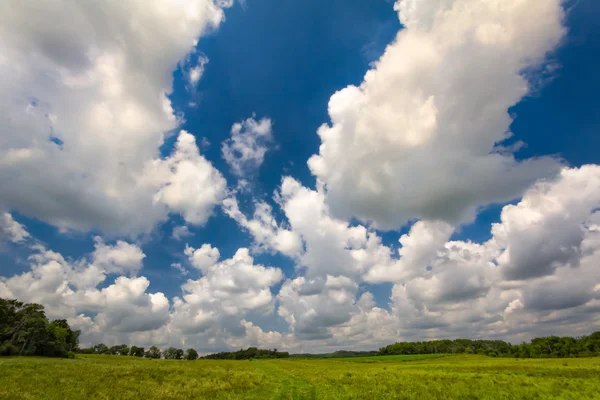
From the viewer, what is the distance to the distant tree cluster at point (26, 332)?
243 feet

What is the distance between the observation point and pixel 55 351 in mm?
82000

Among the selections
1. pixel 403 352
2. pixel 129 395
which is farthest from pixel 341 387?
pixel 403 352

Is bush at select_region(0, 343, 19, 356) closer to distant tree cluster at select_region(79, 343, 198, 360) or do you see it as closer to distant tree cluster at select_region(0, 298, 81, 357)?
distant tree cluster at select_region(0, 298, 81, 357)

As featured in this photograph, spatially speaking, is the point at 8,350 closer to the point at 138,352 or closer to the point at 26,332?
the point at 26,332

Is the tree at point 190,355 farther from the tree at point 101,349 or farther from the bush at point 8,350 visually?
the bush at point 8,350

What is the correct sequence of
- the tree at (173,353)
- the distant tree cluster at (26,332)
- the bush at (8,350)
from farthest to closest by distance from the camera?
the tree at (173,353) → the distant tree cluster at (26,332) → the bush at (8,350)

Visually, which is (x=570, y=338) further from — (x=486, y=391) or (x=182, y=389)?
(x=182, y=389)

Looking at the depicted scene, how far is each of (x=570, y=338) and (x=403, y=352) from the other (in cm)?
8994

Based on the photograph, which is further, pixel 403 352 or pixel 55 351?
pixel 403 352

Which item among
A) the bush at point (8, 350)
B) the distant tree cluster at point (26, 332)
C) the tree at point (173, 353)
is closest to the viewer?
the bush at point (8, 350)

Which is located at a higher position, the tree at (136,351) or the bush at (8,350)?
the tree at (136,351)

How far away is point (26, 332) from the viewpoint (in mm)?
75062

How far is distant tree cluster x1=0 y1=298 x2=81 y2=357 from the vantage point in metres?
73.9

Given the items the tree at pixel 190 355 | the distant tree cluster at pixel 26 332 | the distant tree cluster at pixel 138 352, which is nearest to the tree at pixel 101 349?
the distant tree cluster at pixel 138 352
